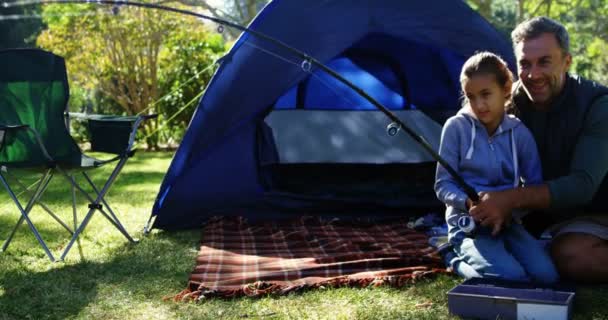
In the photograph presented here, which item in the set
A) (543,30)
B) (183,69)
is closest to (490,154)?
(543,30)

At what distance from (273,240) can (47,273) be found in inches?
39.9

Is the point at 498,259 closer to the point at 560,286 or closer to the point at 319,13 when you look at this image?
the point at 560,286

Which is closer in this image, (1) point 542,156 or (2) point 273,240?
(1) point 542,156

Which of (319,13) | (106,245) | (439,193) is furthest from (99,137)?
(439,193)

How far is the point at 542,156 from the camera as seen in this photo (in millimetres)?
2697

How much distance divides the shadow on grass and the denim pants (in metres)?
1.04

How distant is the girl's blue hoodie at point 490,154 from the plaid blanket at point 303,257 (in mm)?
377

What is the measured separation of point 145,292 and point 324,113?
88.0 inches

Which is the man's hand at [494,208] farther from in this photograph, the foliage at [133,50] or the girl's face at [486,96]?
the foliage at [133,50]

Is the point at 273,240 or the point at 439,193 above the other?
the point at 439,193

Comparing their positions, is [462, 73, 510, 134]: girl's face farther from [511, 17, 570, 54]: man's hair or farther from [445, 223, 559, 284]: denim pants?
[445, 223, 559, 284]: denim pants

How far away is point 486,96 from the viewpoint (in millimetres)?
2586

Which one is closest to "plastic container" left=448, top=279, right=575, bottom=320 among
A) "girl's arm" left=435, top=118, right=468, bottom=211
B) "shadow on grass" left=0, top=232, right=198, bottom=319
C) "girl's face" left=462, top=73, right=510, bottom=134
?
"girl's arm" left=435, top=118, right=468, bottom=211

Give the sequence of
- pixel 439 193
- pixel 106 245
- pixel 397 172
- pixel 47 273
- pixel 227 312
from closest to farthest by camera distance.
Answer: pixel 227 312
pixel 439 193
pixel 47 273
pixel 106 245
pixel 397 172
